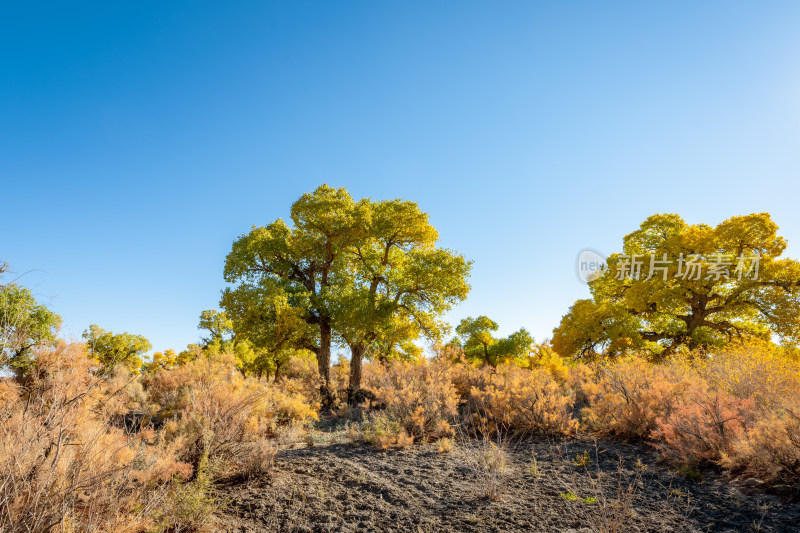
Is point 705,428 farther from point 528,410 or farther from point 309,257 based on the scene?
point 309,257

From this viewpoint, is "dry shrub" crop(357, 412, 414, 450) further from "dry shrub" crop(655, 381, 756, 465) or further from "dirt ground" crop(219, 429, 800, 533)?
"dry shrub" crop(655, 381, 756, 465)

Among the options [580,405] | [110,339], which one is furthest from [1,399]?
[110,339]

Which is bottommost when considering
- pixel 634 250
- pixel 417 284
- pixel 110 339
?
pixel 110 339

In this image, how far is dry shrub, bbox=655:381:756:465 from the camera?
492cm

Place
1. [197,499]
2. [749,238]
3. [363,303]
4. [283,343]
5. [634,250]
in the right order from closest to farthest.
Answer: [197,499] < [363,303] < [283,343] < [749,238] < [634,250]

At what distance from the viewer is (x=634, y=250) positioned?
19906mm

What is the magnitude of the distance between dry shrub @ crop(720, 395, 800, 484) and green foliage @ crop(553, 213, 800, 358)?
1410 cm

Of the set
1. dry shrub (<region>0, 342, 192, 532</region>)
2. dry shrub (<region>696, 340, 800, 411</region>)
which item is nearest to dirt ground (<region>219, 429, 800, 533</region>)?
dry shrub (<region>0, 342, 192, 532</region>)

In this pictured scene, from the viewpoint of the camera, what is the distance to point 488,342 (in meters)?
30.4

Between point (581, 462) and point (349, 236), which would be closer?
point (581, 462)

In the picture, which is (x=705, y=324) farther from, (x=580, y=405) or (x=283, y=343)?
(x=283, y=343)

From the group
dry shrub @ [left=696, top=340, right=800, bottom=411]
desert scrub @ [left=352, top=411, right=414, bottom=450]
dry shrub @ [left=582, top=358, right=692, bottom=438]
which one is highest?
dry shrub @ [left=696, top=340, right=800, bottom=411]

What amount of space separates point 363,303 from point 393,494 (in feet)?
30.4

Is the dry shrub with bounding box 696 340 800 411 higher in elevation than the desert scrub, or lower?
higher
